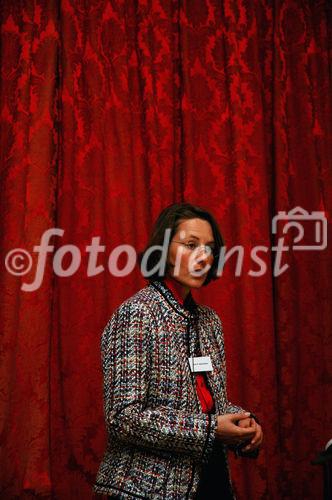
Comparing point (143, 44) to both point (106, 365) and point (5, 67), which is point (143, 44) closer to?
point (5, 67)

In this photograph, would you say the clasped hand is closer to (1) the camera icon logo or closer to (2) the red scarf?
(2) the red scarf

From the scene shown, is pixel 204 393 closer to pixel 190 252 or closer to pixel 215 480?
pixel 215 480

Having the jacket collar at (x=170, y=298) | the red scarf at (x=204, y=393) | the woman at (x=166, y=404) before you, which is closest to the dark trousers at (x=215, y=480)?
the woman at (x=166, y=404)

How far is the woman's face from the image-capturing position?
155 centimetres

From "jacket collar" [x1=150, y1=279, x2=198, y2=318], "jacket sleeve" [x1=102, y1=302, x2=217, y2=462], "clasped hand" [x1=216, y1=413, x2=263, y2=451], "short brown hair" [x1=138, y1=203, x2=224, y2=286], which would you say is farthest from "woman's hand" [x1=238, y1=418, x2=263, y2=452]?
"short brown hair" [x1=138, y1=203, x2=224, y2=286]

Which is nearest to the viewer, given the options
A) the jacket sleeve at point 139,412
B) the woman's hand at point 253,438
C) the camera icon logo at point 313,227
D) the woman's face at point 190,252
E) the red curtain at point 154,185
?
the jacket sleeve at point 139,412

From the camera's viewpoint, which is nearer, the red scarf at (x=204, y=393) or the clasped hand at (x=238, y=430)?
the clasped hand at (x=238, y=430)

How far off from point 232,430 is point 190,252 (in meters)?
0.54

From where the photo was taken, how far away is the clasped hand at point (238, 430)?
1.30 meters

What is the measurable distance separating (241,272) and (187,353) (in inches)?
52.3

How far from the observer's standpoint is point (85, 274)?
255 cm

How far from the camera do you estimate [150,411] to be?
1.28m

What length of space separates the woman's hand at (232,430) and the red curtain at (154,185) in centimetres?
125

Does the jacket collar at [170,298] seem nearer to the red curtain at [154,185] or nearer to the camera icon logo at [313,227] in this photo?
the red curtain at [154,185]
